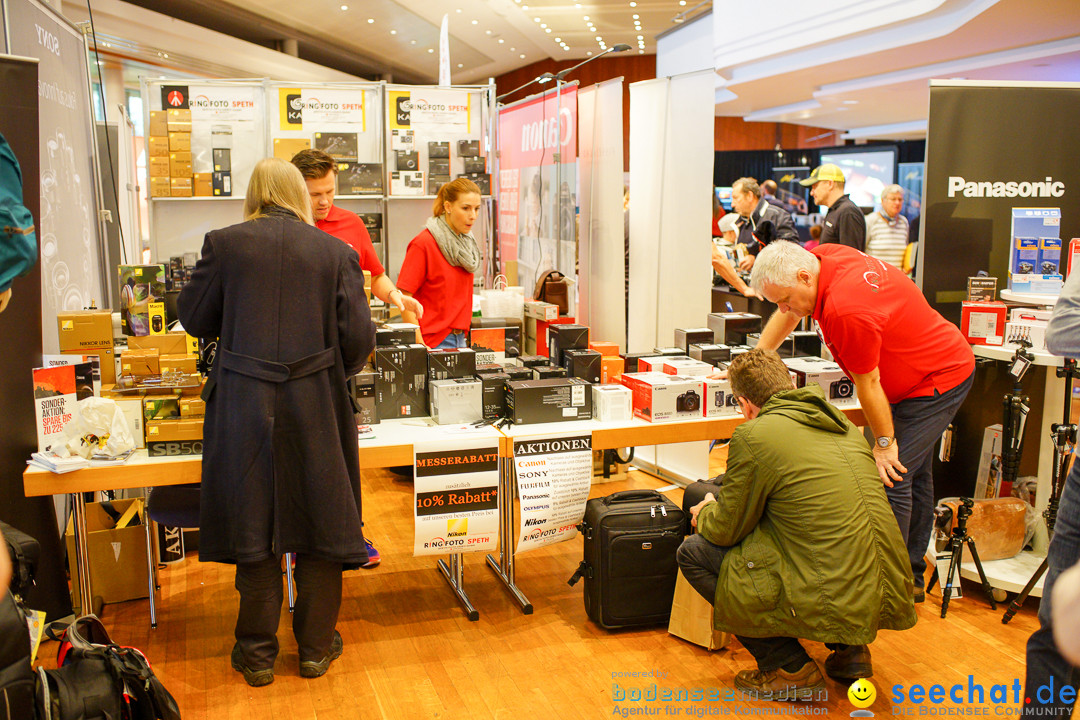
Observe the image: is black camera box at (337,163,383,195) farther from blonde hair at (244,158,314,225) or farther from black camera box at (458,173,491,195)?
blonde hair at (244,158,314,225)

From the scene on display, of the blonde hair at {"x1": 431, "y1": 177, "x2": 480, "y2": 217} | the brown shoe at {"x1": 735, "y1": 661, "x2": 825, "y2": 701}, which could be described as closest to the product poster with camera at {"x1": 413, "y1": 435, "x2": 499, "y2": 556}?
the brown shoe at {"x1": 735, "y1": 661, "x2": 825, "y2": 701}

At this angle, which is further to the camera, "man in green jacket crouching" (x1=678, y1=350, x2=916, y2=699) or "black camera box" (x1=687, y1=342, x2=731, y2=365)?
"black camera box" (x1=687, y1=342, x2=731, y2=365)

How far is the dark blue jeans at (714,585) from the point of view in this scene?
2670 mm

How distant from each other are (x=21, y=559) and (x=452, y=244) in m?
2.50

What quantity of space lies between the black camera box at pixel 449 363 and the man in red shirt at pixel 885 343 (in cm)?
110

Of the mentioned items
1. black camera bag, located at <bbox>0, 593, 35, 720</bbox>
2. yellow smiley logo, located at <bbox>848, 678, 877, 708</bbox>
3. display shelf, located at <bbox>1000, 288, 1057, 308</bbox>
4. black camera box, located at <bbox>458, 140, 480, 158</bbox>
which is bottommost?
yellow smiley logo, located at <bbox>848, 678, 877, 708</bbox>

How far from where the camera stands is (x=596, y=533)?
304 centimetres

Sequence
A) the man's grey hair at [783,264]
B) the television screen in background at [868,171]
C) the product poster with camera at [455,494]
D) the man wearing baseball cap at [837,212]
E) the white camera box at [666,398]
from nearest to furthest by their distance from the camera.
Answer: the man's grey hair at [783,264] < the product poster with camera at [455,494] < the white camera box at [666,398] < the man wearing baseball cap at [837,212] < the television screen in background at [868,171]

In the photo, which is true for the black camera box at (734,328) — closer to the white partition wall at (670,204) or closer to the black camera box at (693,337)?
the black camera box at (693,337)

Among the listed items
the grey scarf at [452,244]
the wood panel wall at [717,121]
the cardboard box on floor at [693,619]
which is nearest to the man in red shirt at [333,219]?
the grey scarf at [452,244]

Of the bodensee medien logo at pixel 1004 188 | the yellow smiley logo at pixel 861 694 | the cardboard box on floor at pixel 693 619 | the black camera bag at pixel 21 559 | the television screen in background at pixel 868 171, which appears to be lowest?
the yellow smiley logo at pixel 861 694

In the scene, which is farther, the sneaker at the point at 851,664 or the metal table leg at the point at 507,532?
the metal table leg at the point at 507,532

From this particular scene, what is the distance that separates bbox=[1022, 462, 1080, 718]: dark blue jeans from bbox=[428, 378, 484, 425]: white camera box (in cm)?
193

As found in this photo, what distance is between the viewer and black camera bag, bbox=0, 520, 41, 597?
2.11m
